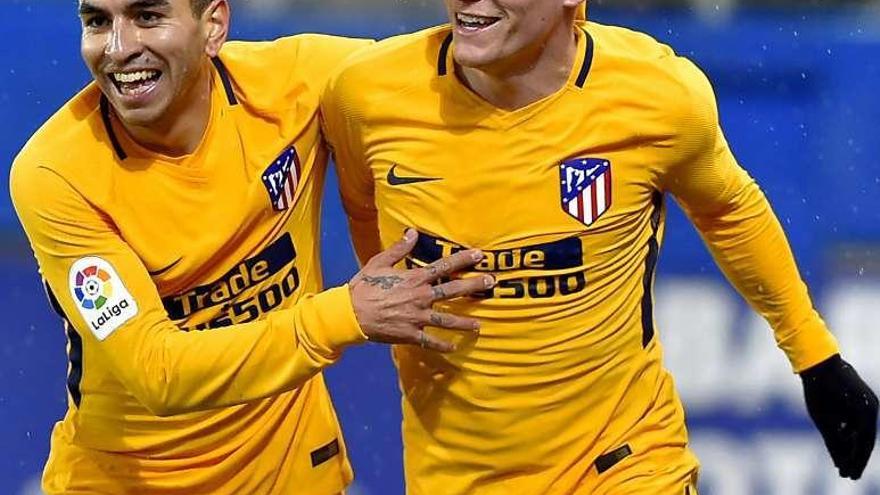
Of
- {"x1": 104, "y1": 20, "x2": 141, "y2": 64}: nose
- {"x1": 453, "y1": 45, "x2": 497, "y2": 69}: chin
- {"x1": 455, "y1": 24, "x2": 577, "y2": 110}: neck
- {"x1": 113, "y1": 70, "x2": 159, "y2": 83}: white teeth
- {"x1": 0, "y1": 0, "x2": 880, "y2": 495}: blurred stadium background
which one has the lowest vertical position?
{"x1": 0, "y1": 0, "x2": 880, "y2": 495}: blurred stadium background

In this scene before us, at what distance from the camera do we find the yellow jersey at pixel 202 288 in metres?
3.04

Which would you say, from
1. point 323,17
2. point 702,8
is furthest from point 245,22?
point 702,8

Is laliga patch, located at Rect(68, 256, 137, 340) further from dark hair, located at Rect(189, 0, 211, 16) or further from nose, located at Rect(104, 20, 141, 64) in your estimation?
dark hair, located at Rect(189, 0, 211, 16)

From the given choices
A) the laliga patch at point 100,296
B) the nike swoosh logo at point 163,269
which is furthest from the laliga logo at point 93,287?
the nike swoosh logo at point 163,269

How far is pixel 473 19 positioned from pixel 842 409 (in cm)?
113

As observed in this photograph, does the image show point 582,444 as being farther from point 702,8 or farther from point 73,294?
point 702,8

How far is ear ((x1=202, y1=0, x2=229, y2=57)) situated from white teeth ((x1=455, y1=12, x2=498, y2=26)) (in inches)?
19.6

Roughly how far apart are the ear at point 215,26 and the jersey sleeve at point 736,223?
847 millimetres

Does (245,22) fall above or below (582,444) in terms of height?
above

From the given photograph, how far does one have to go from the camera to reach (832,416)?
3.46 m

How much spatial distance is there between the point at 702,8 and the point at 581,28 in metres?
1.56

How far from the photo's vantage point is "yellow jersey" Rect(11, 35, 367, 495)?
3045 mm

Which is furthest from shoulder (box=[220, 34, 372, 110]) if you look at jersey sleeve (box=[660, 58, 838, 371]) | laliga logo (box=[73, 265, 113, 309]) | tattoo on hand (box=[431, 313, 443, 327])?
jersey sleeve (box=[660, 58, 838, 371])

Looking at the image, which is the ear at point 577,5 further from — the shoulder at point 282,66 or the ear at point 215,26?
the ear at point 215,26
